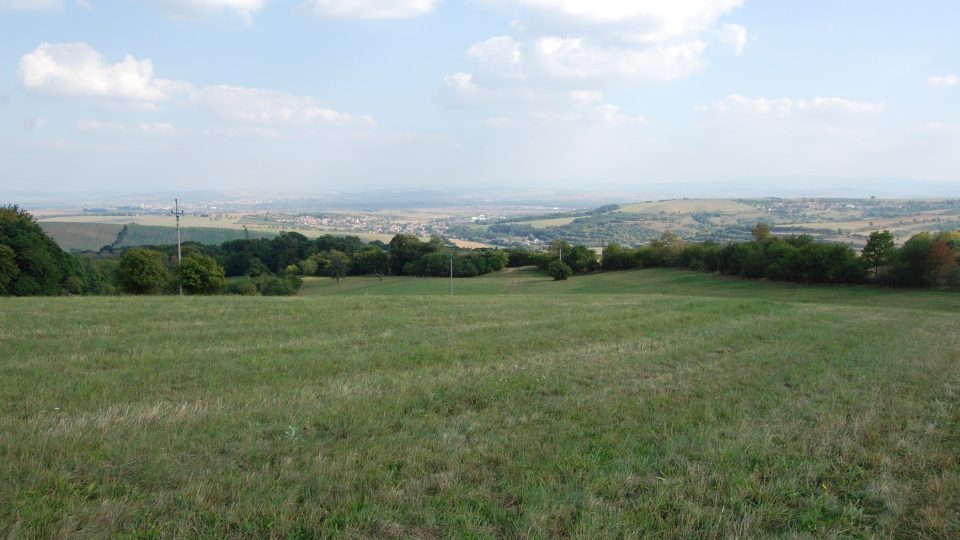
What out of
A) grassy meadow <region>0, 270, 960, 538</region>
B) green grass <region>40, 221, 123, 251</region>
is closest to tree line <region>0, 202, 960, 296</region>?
green grass <region>40, 221, 123, 251</region>

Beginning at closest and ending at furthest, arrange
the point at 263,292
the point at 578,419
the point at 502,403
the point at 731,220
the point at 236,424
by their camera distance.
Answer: the point at 236,424 → the point at 578,419 → the point at 502,403 → the point at 263,292 → the point at 731,220

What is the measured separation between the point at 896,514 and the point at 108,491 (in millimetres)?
6552

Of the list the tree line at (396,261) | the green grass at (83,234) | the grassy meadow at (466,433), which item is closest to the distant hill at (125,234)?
the green grass at (83,234)

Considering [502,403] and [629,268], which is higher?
[502,403]

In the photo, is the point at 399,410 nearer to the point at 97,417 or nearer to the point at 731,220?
the point at 97,417

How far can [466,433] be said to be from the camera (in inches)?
260

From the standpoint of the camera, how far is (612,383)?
917 centimetres

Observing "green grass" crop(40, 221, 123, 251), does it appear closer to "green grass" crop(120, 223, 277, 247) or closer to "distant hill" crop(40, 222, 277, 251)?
"distant hill" crop(40, 222, 277, 251)

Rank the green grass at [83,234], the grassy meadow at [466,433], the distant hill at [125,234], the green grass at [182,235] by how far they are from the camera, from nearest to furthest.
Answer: the grassy meadow at [466,433] < the green grass at [83,234] < the distant hill at [125,234] < the green grass at [182,235]

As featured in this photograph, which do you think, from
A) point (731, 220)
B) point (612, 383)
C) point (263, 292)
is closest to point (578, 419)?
point (612, 383)

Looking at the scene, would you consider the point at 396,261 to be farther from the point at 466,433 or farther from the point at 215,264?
the point at 466,433

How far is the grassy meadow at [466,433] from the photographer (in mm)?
4523

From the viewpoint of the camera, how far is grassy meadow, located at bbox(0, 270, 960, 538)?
4523 mm

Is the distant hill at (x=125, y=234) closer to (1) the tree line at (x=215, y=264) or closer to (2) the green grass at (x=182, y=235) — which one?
(2) the green grass at (x=182, y=235)
